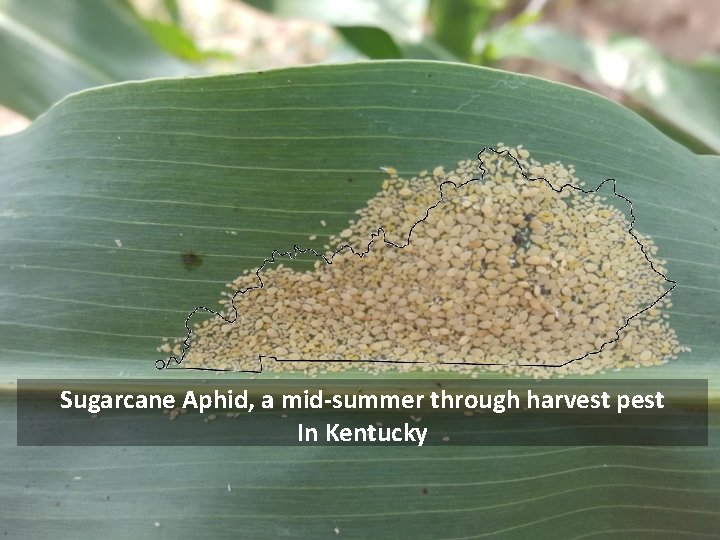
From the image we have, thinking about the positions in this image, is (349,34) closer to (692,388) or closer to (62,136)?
(62,136)

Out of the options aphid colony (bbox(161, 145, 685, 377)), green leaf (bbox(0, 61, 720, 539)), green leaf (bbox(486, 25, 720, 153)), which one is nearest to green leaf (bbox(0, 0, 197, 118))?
green leaf (bbox(0, 61, 720, 539))

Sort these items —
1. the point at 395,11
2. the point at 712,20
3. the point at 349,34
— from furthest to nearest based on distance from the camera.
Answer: the point at 712,20 → the point at 395,11 → the point at 349,34

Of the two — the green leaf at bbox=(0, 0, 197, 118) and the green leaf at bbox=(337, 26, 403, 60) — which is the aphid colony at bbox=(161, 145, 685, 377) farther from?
the green leaf at bbox=(0, 0, 197, 118)

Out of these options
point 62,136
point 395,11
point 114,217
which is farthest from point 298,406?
point 395,11

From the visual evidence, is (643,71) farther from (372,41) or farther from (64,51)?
(64,51)

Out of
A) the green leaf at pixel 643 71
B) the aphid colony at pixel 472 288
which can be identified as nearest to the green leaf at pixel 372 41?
the green leaf at pixel 643 71

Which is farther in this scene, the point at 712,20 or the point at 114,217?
the point at 712,20
